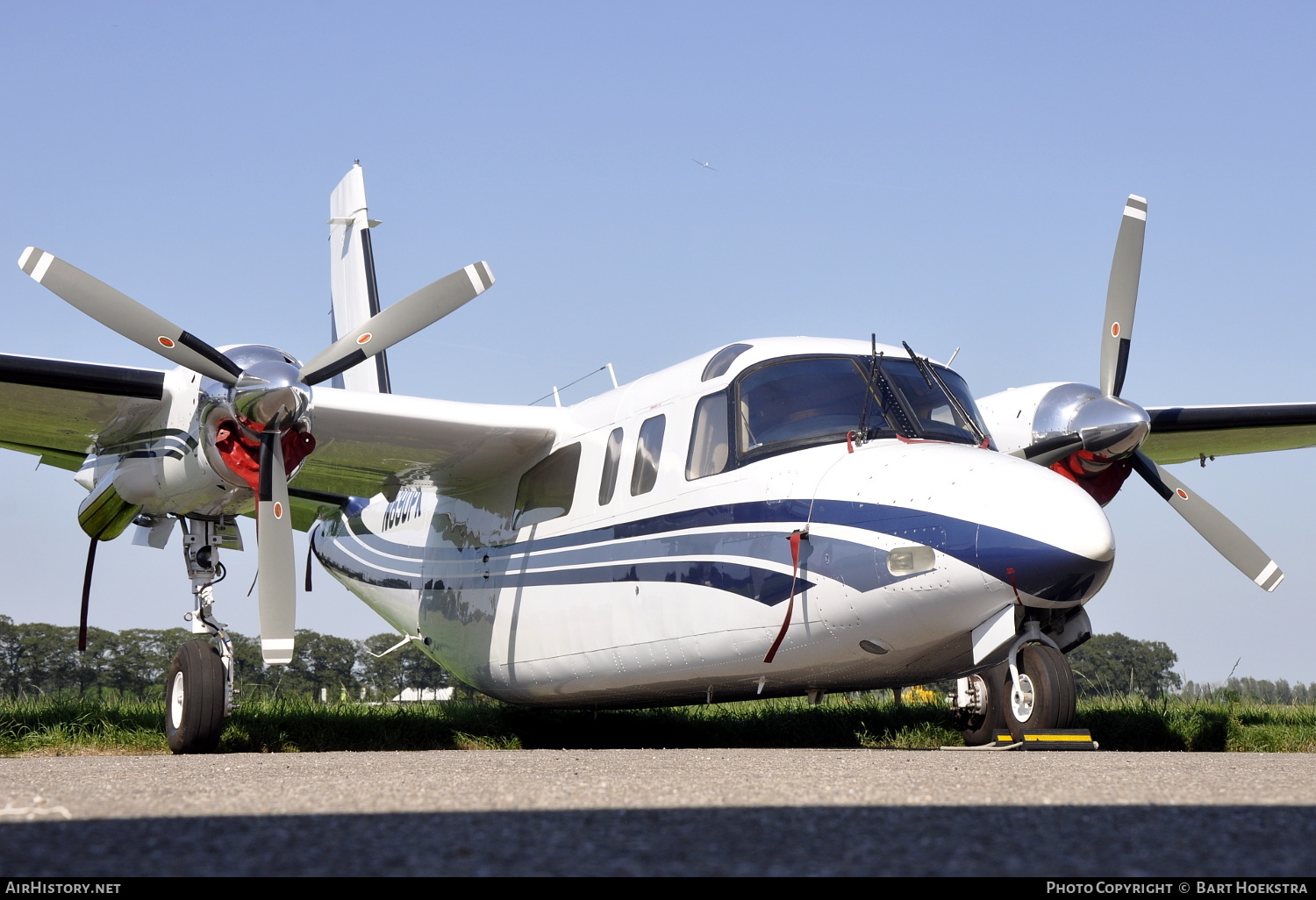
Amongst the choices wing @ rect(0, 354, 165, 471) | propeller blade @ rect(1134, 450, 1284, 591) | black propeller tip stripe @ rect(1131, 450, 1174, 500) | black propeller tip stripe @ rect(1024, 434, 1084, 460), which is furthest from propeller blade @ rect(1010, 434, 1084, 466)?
wing @ rect(0, 354, 165, 471)

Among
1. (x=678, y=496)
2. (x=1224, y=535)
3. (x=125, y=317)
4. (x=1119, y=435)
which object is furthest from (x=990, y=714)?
(x=125, y=317)

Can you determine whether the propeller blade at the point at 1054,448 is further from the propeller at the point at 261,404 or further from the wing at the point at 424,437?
the propeller at the point at 261,404

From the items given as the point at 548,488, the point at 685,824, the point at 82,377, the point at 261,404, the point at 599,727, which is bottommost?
the point at 599,727

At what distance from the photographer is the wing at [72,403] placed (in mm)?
9727

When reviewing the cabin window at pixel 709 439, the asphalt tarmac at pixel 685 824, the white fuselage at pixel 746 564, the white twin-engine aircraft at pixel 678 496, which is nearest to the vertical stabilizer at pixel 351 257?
the white twin-engine aircraft at pixel 678 496

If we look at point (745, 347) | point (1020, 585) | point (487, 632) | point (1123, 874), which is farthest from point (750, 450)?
point (1123, 874)

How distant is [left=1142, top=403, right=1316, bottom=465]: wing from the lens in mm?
12180

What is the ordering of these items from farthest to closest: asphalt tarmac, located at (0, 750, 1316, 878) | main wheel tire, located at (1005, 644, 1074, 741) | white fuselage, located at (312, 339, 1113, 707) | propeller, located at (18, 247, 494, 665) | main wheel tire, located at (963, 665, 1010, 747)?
propeller, located at (18, 247, 494, 665) < main wheel tire, located at (963, 665, 1010, 747) < main wheel tire, located at (1005, 644, 1074, 741) < white fuselage, located at (312, 339, 1113, 707) < asphalt tarmac, located at (0, 750, 1316, 878)

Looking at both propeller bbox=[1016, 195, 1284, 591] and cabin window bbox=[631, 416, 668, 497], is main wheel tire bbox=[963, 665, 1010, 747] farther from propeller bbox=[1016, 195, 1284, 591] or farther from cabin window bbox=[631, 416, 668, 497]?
cabin window bbox=[631, 416, 668, 497]

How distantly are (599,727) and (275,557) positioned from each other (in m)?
4.92

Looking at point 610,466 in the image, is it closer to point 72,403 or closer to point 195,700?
point 195,700

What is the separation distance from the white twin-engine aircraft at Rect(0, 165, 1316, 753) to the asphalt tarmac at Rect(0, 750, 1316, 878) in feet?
6.27

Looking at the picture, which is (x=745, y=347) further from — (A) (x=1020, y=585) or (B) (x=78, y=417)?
(B) (x=78, y=417)

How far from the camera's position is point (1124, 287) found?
11.6 meters
